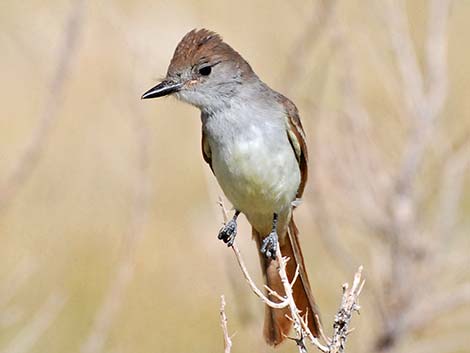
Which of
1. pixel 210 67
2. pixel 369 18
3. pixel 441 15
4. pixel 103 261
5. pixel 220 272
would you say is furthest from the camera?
pixel 103 261

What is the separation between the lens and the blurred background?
6020 mm

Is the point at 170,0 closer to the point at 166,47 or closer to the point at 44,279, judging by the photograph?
the point at 166,47

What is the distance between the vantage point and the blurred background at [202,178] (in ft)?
19.7

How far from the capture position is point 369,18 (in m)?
6.92

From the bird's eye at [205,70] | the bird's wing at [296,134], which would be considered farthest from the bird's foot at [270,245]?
the bird's eye at [205,70]

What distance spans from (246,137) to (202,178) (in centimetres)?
592

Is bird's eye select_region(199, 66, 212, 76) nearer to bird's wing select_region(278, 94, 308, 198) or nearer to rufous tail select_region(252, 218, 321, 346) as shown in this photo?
bird's wing select_region(278, 94, 308, 198)

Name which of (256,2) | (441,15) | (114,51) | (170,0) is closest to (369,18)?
(441,15)

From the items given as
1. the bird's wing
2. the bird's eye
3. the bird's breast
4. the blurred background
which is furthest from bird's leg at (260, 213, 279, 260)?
the bird's eye

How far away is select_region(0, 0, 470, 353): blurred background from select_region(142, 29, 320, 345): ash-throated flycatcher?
0.66 ft

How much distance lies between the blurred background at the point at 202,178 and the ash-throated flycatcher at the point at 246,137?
0.20 meters

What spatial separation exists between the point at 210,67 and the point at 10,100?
6.97 metres

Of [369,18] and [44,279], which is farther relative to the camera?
[44,279]

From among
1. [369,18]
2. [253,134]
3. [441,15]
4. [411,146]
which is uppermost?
[369,18]
